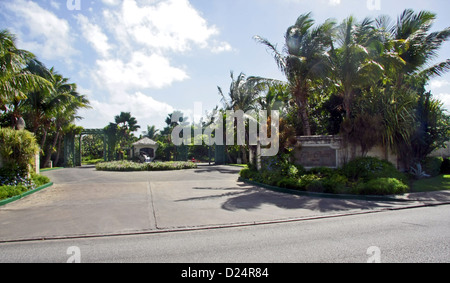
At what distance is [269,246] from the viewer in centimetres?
508

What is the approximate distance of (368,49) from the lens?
13.8 meters

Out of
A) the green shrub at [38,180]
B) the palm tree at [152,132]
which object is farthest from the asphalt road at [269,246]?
the palm tree at [152,132]

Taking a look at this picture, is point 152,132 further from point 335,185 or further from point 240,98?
point 335,185

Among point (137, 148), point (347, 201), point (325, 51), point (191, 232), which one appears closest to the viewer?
point (191, 232)

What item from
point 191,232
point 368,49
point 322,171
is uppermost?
point 368,49

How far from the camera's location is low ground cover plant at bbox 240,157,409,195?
10398mm

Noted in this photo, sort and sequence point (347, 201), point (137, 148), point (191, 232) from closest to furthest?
point (191, 232) → point (347, 201) → point (137, 148)

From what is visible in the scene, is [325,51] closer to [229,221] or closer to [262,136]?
[262,136]

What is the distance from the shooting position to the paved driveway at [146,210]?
646 centimetres

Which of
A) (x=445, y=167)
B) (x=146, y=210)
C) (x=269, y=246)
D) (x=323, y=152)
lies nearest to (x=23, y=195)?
(x=146, y=210)

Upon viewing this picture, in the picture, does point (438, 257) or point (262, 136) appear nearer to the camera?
point (438, 257)
